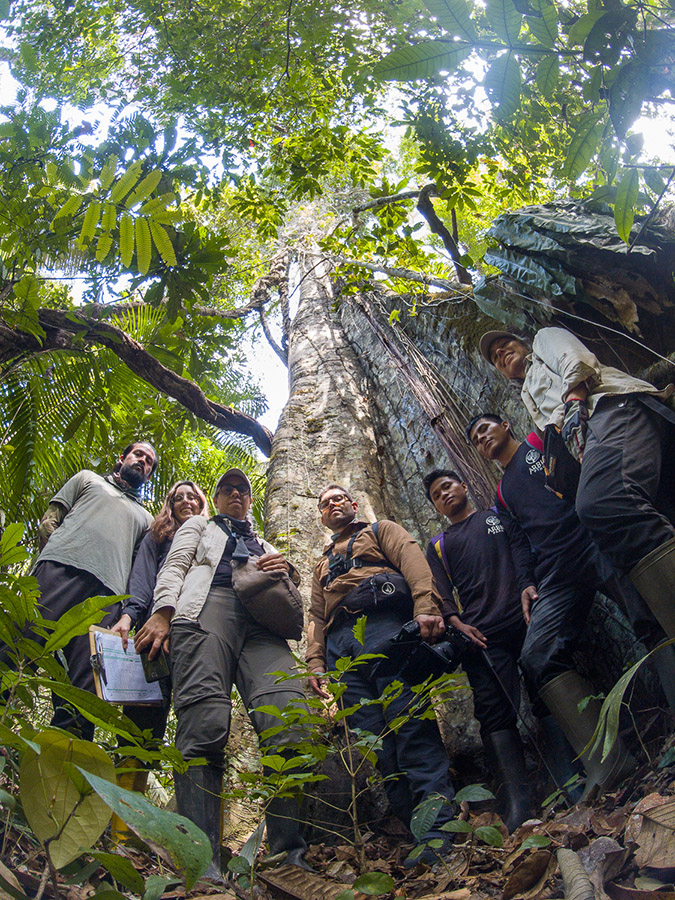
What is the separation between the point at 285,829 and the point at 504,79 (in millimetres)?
2556

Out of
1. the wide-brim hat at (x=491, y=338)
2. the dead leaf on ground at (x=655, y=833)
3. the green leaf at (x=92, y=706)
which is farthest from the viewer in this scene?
the wide-brim hat at (x=491, y=338)

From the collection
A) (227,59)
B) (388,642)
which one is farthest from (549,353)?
(227,59)

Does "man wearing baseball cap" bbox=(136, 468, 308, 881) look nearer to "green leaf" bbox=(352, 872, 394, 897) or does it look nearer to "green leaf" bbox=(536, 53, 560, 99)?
"green leaf" bbox=(352, 872, 394, 897)

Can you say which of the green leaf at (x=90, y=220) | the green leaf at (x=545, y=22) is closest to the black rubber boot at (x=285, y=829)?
the green leaf at (x=90, y=220)

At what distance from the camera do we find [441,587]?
3.34 meters

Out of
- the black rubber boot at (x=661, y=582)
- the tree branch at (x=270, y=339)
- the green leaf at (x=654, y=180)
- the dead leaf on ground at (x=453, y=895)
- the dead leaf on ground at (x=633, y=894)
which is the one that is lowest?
the dead leaf on ground at (x=453, y=895)

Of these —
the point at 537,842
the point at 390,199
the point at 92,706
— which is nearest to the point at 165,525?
the point at 92,706

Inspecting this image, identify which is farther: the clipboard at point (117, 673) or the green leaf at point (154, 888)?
the clipboard at point (117, 673)

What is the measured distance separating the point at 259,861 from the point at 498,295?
3.14 m

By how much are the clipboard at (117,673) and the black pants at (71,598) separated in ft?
0.55

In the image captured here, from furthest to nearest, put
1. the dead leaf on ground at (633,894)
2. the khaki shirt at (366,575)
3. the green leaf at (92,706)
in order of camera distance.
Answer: the khaki shirt at (366,575)
the dead leaf on ground at (633,894)
the green leaf at (92,706)

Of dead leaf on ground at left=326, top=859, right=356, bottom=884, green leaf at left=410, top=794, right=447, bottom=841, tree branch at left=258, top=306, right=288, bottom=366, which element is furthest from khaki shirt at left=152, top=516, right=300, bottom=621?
tree branch at left=258, top=306, right=288, bottom=366

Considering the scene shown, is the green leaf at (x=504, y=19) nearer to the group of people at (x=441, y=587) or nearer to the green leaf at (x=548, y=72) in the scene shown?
the green leaf at (x=548, y=72)

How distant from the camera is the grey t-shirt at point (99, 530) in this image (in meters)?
3.28
